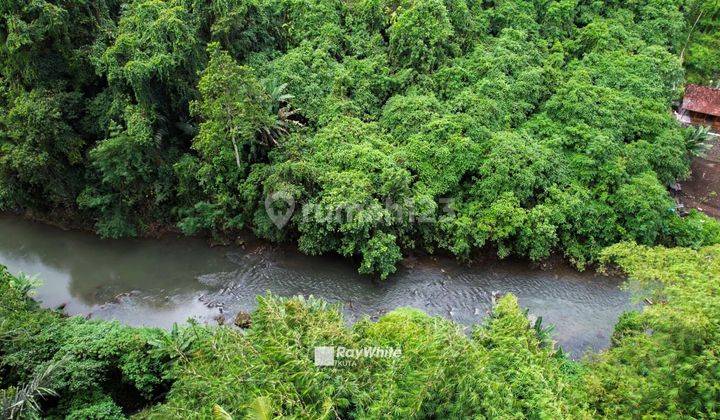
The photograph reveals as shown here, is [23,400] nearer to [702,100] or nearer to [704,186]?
[704,186]

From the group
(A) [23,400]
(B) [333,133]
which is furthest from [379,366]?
(B) [333,133]

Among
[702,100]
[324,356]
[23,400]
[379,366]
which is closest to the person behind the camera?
[324,356]

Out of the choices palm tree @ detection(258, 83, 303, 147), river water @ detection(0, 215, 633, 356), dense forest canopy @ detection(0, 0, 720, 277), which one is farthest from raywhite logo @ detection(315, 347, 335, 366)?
palm tree @ detection(258, 83, 303, 147)

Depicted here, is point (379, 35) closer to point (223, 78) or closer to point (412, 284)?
point (223, 78)

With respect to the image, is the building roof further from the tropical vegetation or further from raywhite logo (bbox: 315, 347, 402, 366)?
raywhite logo (bbox: 315, 347, 402, 366)

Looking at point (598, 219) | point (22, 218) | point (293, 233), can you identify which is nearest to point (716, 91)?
point (598, 219)
